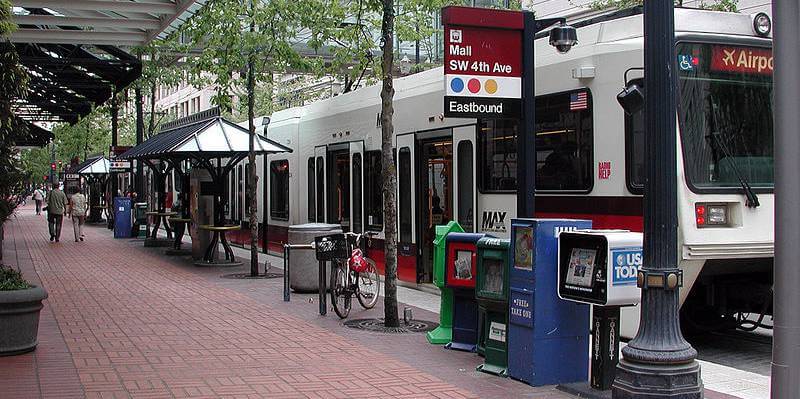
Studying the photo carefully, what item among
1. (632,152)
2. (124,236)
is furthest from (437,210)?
(124,236)

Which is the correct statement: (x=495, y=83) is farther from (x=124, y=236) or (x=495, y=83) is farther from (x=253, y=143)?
(x=124, y=236)

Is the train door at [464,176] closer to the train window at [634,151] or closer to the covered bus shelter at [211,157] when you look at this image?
the train window at [634,151]

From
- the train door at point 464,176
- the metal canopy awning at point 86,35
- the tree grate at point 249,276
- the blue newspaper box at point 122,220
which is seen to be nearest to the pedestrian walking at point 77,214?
the blue newspaper box at point 122,220

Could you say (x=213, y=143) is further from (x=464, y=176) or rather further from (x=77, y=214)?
(x=77, y=214)

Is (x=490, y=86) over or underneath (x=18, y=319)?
over

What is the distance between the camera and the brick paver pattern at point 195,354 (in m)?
7.59

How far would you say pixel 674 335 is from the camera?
257 inches

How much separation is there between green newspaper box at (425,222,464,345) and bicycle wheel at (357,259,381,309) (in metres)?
2.46

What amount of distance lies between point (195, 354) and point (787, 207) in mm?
6028

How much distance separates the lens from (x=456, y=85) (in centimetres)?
897

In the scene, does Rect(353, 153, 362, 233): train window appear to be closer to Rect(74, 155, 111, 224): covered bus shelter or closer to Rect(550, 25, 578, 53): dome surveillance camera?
Rect(550, 25, 578, 53): dome surveillance camera

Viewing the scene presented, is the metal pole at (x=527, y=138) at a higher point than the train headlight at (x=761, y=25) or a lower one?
lower

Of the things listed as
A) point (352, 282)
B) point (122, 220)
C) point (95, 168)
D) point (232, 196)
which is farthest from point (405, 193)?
point (95, 168)

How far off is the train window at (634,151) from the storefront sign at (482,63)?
49.2 inches
